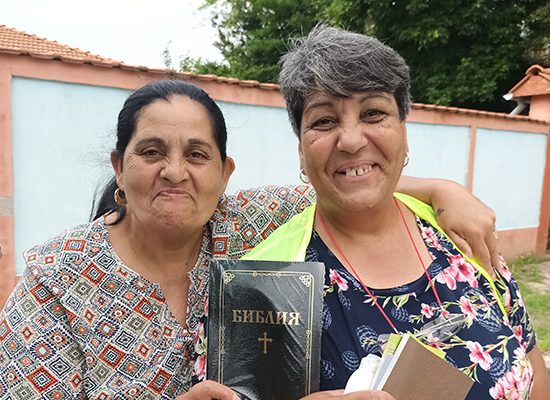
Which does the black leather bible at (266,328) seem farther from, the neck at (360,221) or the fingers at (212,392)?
the neck at (360,221)

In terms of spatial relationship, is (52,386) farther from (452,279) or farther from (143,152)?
(452,279)

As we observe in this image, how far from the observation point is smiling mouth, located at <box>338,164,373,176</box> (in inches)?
59.8

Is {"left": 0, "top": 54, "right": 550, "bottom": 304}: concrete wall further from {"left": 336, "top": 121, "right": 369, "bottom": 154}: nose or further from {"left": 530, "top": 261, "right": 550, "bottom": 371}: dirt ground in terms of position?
{"left": 530, "top": 261, "right": 550, "bottom": 371}: dirt ground

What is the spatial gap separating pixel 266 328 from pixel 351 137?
0.60 metres

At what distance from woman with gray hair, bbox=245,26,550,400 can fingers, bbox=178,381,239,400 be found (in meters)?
0.28

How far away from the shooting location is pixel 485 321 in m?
1.51

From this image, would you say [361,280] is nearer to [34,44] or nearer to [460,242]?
[460,242]

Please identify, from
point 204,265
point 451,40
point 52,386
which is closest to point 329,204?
point 204,265

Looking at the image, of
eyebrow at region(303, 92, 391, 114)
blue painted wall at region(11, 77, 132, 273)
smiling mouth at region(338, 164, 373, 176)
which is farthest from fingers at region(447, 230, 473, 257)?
blue painted wall at region(11, 77, 132, 273)

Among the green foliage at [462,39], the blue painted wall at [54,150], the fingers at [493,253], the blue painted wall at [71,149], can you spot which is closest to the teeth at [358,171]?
the fingers at [493,253]

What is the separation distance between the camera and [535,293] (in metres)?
7.03

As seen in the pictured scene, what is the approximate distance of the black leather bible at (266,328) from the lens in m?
1.36

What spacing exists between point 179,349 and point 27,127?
3.84 m

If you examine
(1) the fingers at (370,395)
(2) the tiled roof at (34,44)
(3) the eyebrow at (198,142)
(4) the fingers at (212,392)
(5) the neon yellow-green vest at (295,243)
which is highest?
(2) the tiled roof at (34,44)
